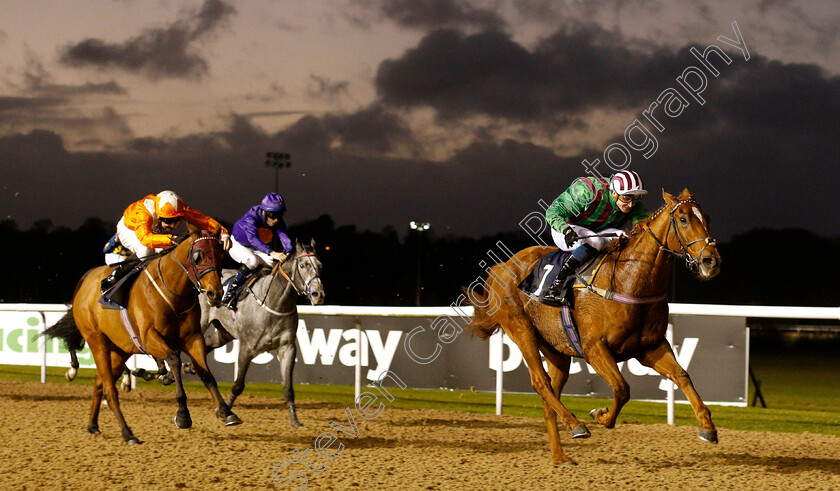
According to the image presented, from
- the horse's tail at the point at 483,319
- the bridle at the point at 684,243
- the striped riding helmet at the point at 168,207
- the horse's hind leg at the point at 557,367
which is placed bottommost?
the horse's hind leg at the point at 557,367

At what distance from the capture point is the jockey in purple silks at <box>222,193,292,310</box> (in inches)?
297

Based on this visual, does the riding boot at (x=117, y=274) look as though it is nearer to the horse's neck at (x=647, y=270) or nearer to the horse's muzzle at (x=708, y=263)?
the horse's neck at (x=647, y=270)

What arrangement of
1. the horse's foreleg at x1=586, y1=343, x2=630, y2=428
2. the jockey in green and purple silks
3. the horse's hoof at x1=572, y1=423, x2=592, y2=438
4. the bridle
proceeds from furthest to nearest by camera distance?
the jockey in green and purple silks → the horse's hoof at x1=572, y1=423, x2=592, y2=438 → the horse's foreleg at x1=586, y1=343, x2=630, y2=428 → the bridle

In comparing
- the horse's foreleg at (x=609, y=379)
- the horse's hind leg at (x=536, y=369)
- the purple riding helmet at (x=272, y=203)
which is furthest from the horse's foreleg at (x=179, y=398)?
the horse's foreleg at (x=609, y=379)

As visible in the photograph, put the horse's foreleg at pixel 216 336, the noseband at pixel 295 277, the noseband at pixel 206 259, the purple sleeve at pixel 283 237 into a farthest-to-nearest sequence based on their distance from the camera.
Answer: the horse's foreleg at pixel 216 336 < the purple sleeve at pixel 283 237 < the noseband at pixel 295 277 < the noseband at pixel 206 259

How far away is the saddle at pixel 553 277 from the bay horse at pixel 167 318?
208 centimetres

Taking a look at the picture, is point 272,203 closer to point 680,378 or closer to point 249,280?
point 249,280

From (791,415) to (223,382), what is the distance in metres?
6.62

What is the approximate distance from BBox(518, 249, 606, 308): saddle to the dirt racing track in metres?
1.07

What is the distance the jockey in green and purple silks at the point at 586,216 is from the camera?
5270mm

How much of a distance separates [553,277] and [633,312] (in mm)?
689

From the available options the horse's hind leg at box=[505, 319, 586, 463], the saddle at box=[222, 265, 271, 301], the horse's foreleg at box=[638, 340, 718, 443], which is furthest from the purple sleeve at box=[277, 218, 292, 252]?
the horse's foreleg at box=[638, 340, 718, 443]

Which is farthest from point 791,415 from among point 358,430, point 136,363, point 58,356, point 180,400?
point 58,356

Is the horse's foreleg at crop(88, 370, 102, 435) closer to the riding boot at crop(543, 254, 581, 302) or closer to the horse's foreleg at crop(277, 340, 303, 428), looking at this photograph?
the horse's foreleg at crop(277, 340, 303, 428)
